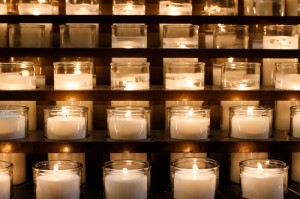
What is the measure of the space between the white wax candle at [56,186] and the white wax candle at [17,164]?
0.19 metres

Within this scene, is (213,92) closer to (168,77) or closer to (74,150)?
(168,77)

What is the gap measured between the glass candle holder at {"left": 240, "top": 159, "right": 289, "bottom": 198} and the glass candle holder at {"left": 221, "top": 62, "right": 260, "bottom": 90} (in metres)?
0.21

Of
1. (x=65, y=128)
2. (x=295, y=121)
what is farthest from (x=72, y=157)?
(x=295, y=121)

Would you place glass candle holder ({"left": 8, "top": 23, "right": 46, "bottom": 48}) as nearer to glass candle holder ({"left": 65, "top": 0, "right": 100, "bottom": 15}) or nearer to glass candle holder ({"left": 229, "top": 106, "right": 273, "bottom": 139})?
glass candle holder ({"left": 65, "top": 0, "right": 100, "bottom": 15})

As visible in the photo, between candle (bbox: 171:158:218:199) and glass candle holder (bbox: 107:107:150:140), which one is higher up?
glass candle holder (bbox: 107:107:150:140)

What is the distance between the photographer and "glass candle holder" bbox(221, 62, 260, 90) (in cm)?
143

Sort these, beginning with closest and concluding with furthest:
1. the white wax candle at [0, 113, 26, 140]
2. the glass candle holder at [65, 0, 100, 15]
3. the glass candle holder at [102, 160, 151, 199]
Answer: the glass candle holder at [102, 160, 151, 199] < the white wax candle at [0, 113, 26, 140] < the glass candle holder at [65, 0, 100, 15]

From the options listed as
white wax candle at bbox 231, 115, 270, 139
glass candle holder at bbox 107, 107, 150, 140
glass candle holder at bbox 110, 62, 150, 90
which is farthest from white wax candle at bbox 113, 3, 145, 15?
white wax candle at bbox 231, 115, 270, 139

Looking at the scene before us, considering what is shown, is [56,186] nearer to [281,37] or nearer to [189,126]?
[189,126]

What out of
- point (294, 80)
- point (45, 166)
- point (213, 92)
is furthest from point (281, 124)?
point (45, 166)

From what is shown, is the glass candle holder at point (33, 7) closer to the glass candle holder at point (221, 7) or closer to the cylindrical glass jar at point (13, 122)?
the cylindrical glass jar at point (13, 122)

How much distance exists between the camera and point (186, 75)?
55.8 inches

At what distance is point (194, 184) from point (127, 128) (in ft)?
0.72

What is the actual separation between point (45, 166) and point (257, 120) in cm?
50
